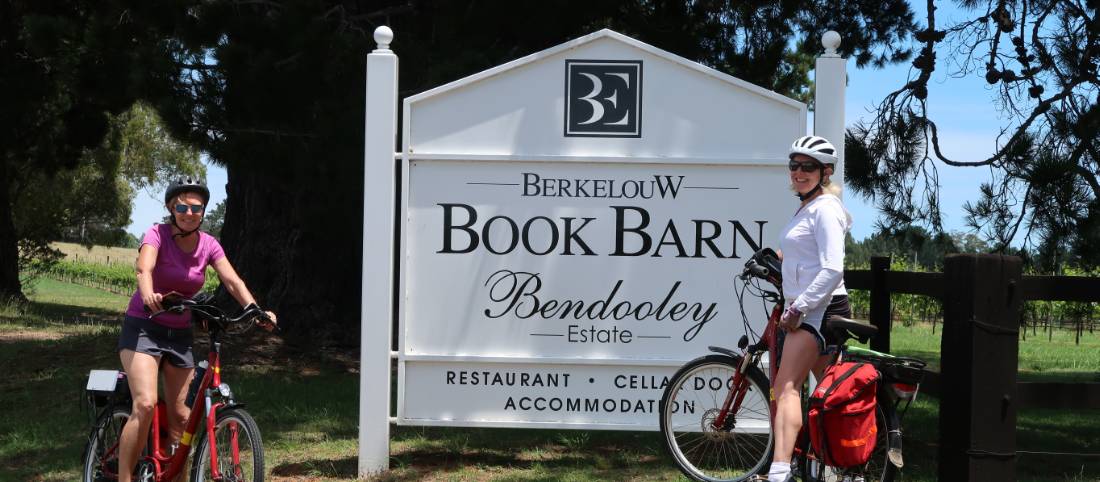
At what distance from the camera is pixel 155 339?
5.19 m

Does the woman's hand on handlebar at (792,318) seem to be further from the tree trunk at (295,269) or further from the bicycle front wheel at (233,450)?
the tree trunk at (295,269)

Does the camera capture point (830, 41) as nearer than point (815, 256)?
No

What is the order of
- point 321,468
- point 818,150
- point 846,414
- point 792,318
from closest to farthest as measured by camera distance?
point 846,414, point 792,318, point 818,150, point 321,468

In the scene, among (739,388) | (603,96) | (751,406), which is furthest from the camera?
(603,96)

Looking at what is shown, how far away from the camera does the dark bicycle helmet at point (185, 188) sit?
5133 millimetres

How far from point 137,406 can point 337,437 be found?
2.66m

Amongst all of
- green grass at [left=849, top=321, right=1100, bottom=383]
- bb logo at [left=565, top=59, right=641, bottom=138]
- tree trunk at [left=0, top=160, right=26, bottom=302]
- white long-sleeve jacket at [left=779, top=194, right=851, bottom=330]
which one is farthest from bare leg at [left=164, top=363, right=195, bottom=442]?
tree trunk at [left=0, top=160, right=26, bottom=302]

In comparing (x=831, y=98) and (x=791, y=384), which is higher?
(x=831, y=98)

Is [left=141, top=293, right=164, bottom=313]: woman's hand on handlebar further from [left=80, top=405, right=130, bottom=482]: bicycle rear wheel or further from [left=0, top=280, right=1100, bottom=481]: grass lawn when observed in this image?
[left=0, top=280, right=1100, bottom=481]: grass lawn

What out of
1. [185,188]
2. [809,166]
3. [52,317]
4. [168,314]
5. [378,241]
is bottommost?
[52,317]

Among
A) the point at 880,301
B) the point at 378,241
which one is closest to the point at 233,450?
the point at 378,241

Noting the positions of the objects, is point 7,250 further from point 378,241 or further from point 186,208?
point 186,208

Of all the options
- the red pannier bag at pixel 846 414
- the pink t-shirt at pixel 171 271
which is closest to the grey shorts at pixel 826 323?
the red pannier bag at pixel 846 414

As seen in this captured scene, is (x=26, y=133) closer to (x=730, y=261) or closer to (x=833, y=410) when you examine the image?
(x=730, y=261)
